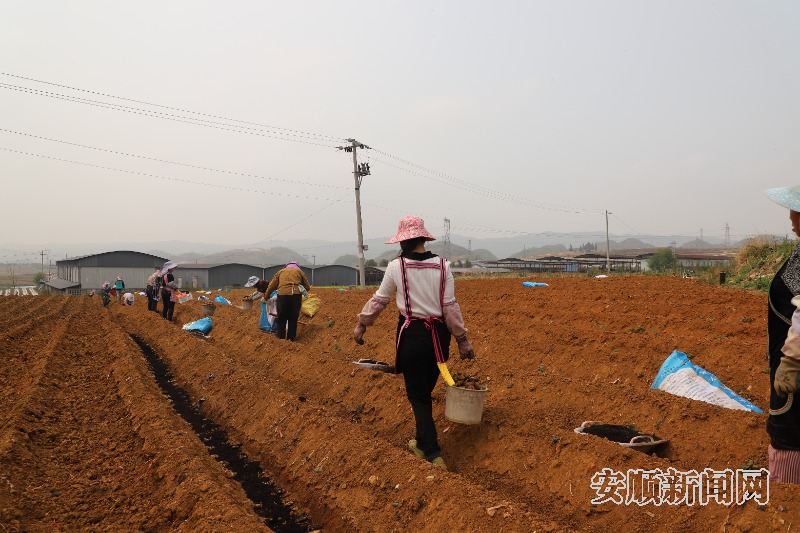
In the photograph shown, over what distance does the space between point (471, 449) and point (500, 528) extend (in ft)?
5.73

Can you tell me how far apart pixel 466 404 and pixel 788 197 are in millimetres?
2839

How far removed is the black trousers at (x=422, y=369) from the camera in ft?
16.3

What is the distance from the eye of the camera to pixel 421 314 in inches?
195

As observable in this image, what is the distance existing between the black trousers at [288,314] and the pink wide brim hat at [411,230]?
6379mm

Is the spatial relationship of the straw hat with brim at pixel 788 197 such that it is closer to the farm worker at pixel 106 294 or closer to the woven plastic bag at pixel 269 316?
the woven plastic bag at pixel 269 316

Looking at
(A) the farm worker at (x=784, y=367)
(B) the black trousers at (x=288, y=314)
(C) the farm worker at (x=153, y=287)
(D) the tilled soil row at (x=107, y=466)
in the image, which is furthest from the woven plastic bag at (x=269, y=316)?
(A) the farm worker at (x=784, y=367)

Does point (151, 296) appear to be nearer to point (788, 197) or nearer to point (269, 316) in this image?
point (269, 316)

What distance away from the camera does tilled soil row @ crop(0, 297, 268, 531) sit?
4.12 metres

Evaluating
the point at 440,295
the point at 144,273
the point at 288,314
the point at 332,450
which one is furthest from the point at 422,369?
the point at 144,273

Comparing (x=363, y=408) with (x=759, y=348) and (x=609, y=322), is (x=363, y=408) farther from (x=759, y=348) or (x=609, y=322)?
(x=609, y=322)

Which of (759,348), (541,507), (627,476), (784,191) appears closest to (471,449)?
(541,507)

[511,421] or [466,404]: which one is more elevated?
[466,404]

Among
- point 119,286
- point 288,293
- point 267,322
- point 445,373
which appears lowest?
point 267,322

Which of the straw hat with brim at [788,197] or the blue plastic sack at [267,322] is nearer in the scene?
the straw hat with brim at [788,197]
